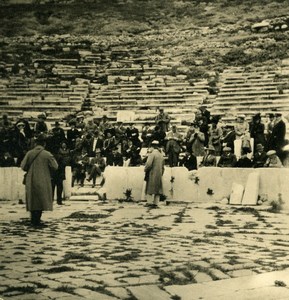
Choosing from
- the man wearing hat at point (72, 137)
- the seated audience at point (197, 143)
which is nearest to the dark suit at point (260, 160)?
the seated audience at point (197, 143)

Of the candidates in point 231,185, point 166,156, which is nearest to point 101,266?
point 231,185

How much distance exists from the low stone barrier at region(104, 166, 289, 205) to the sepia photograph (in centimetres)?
3

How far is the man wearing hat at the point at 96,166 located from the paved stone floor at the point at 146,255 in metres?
4.48

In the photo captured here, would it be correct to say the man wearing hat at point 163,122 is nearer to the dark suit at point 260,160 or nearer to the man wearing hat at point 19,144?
the man wearing hat at point 19,144

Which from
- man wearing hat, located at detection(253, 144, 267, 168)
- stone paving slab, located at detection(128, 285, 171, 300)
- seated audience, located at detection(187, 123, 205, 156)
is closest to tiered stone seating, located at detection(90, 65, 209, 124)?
seated audience, located at detection(187, 123, 205, 156)

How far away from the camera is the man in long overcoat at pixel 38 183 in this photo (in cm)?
1081

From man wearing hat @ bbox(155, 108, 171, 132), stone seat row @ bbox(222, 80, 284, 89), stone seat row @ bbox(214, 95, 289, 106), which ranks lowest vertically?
man wearing hat @ bbox(155, 108, 171, 132)

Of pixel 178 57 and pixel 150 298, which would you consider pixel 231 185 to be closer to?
pixel 150 298

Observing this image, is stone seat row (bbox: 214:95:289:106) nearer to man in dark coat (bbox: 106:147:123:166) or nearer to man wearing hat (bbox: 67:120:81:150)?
man wearing hat (bbox: 67:120:81:150)

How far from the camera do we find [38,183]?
10.9 m

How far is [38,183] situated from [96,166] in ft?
21.3

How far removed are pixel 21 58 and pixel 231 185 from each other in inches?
842

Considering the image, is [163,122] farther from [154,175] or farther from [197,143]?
[154,175]

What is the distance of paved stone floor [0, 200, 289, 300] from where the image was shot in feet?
19.6
